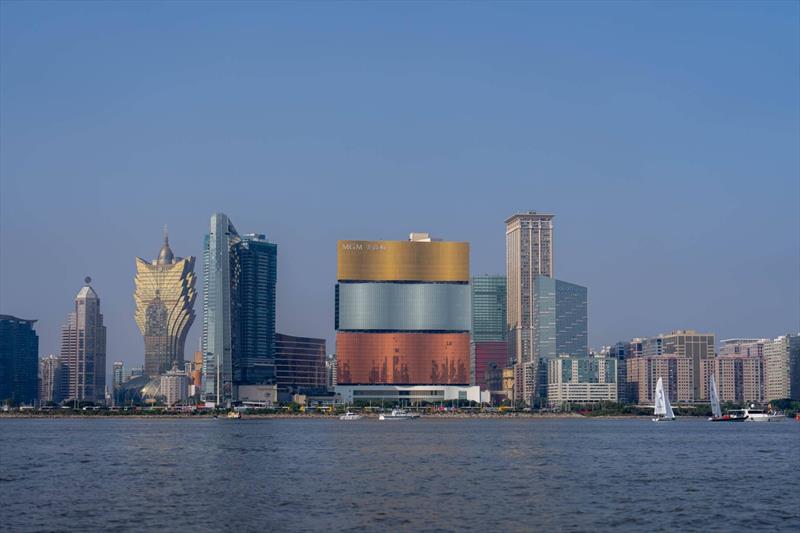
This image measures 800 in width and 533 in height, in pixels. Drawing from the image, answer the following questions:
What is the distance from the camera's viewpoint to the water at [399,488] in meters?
64.2

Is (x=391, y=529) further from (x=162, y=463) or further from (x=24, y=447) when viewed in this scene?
(x=24, y=447)

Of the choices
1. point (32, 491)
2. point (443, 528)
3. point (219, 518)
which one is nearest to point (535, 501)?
point (443, 528)

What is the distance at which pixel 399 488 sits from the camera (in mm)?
81500

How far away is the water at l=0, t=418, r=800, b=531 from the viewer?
2527 inches

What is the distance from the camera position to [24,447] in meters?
139

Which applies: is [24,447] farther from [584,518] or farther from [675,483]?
[584,518]

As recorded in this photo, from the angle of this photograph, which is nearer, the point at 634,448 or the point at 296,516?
the point at 296,516

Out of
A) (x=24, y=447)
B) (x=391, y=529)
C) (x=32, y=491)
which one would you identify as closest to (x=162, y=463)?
(x=32, y=491)

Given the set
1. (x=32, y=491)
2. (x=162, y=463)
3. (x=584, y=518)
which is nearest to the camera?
(x=584, y=518)

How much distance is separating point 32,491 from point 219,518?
20529 mm

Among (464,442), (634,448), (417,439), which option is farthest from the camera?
(417,439)

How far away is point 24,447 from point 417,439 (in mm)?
52429

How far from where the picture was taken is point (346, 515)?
6625 centimetres

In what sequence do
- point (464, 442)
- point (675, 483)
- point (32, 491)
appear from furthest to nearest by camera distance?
point (464, 442)
point (675, 483)
point (32, 491)
